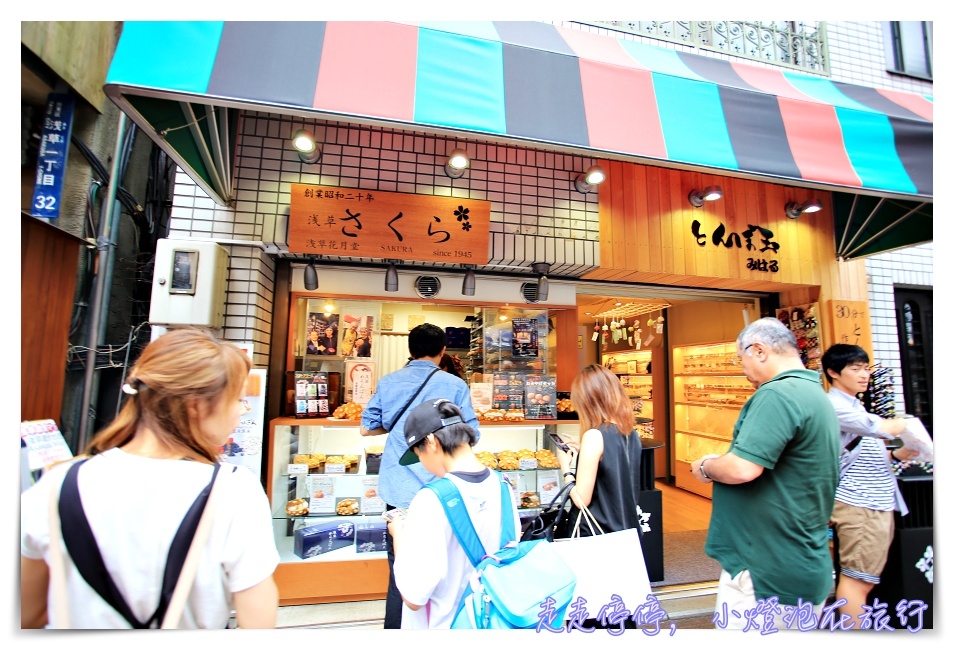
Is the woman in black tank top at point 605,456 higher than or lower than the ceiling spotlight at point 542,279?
lower

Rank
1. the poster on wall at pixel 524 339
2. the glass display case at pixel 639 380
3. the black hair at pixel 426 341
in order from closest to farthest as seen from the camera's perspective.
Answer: the black hair at pixel 426 341 < the poster on wall at pixel 524 339 < the glass display case at pixel 639 380

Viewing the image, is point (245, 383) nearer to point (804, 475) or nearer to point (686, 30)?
point (804, 475)

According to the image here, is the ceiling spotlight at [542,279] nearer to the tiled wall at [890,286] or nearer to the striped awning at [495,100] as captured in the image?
the striped awning at [495,100]

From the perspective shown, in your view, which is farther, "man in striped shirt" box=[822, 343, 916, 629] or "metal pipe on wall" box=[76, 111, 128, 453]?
"metal pipe on wall" box=[76, 111, 128, 453]

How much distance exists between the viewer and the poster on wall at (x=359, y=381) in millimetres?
4852

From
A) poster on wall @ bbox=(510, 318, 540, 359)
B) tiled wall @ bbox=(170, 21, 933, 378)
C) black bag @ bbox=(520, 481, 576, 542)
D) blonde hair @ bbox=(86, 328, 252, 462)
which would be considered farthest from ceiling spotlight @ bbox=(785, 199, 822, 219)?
blonde hair @ bbox=(86, 328, 252, 462)

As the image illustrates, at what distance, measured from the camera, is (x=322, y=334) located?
499 cm

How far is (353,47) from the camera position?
A: 2324 millimetres

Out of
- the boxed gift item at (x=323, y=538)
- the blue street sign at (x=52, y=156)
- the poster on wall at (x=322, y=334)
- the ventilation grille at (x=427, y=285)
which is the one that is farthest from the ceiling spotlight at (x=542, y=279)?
the blue street sign at (x=52, y=156)

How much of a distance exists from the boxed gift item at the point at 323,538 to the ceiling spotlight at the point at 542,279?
2973 millimetres

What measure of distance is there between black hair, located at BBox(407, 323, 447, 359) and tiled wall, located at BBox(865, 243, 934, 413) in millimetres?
5611

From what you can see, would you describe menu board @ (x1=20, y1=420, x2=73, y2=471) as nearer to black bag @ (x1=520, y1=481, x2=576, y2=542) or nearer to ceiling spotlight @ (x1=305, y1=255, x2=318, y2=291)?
black bag @ (x1=520, y1=481, x2=576, y2=542)

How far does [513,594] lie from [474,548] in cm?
21

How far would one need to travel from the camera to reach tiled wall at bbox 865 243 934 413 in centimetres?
553
